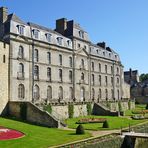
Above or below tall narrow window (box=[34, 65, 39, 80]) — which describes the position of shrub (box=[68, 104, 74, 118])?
below

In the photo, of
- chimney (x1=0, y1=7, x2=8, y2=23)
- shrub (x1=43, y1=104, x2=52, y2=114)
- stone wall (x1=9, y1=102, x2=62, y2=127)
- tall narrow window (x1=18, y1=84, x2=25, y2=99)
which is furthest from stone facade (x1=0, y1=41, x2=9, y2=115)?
chimney (x1=0, y1=7, x2=8, y2=23)

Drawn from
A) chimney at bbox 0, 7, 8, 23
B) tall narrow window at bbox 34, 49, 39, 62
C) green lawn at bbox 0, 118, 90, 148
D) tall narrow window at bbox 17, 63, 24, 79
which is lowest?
green lawn at bbox 0, 118, 90, 148

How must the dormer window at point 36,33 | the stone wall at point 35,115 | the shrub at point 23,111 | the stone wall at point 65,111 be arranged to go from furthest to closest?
the dormer window at point 36,33 → the stone wall at point 65,111 → the shrub at point 23,111 → the stone wall at point 35,115

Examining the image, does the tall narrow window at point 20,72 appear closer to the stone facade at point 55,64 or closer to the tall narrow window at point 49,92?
the stone facade at point 55,64

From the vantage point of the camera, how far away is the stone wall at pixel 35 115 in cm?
3562

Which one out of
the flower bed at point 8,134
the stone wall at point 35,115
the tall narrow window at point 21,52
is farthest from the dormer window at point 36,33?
the flower bed at point 8,134

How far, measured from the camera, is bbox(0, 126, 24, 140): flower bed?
2672 cm

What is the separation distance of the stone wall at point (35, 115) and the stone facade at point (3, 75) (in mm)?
1326

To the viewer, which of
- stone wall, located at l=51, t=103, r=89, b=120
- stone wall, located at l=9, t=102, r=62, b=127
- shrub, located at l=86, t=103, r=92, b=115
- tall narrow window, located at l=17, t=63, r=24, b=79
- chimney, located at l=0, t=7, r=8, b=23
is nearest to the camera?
stone wall, located at l=9, t=102, r=62, b=127

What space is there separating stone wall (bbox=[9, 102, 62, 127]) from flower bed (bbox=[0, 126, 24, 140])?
6.63m

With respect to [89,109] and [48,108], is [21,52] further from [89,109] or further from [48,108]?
[89,109]

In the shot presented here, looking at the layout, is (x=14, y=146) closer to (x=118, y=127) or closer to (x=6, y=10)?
(x=118, y=127)

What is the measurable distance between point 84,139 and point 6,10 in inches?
1045

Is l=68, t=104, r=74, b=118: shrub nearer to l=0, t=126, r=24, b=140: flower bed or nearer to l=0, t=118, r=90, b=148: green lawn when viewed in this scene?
l=0, t=118, r=90, b=148: green lawn
